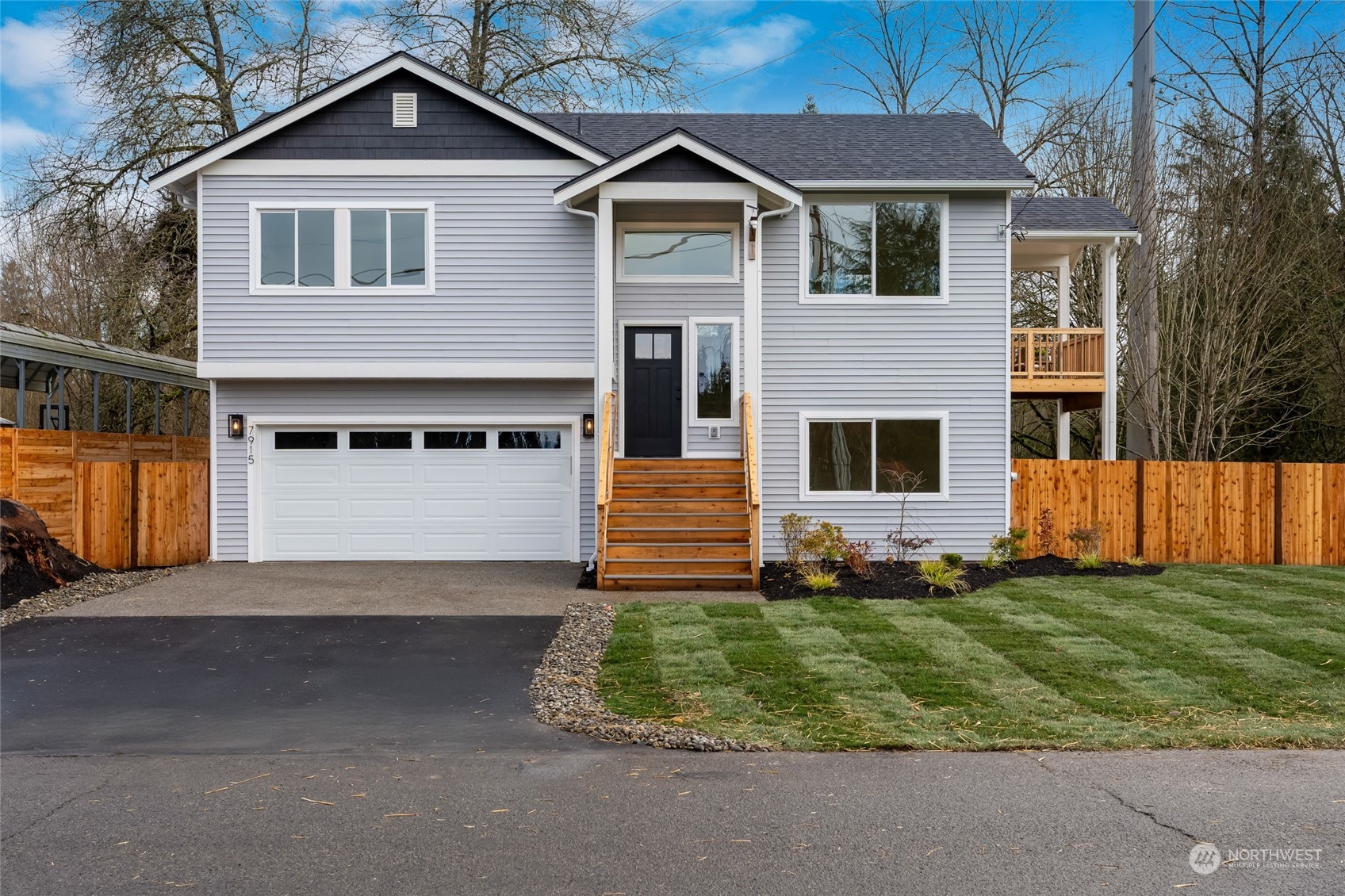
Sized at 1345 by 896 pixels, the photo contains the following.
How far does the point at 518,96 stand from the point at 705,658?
59.9ft

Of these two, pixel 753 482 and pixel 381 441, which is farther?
pixel 381 441

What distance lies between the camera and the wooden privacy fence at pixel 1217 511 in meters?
14.7

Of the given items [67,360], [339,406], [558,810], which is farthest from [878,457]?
[67,360]

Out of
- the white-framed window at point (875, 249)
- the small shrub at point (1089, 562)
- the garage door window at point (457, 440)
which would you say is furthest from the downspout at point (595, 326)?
the small shrub at point (1089, 562)

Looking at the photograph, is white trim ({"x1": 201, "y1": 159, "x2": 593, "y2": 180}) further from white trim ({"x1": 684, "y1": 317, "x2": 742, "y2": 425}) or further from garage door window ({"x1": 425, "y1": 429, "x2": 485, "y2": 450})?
garage door window ({"x1": 425, "y1": 429, "x2": 485, "y2": 450})

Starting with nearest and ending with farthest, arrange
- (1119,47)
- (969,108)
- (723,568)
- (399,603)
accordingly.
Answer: (399,603) < (723,568) < (1119,47) < (969,108)

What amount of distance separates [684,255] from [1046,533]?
682 centimetres

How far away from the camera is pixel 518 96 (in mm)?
22562

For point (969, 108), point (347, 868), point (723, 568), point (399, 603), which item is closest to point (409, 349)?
point (399, 603)

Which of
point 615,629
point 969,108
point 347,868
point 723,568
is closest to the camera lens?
point 347,868

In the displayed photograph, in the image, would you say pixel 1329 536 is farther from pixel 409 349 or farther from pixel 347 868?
pixel 347 868

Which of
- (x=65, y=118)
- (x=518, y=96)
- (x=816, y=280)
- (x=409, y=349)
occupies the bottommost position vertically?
(x=409, y=349)

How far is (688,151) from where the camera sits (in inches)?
496

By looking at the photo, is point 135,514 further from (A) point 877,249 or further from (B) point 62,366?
(A) point 877,249
